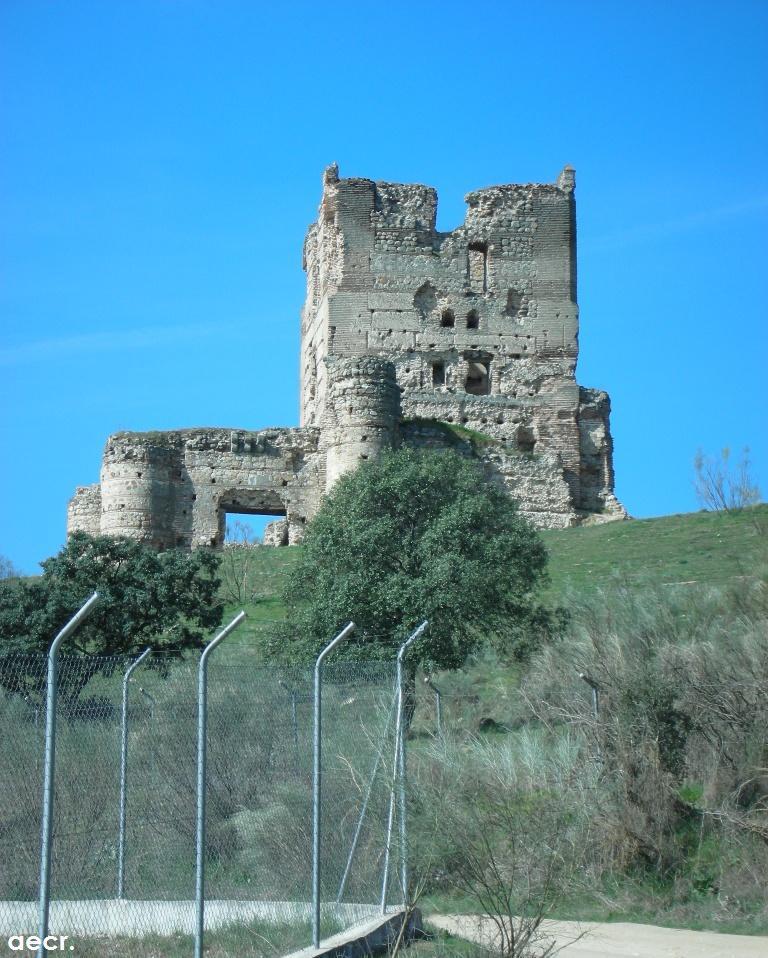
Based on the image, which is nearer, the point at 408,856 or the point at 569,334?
the point at 408,856

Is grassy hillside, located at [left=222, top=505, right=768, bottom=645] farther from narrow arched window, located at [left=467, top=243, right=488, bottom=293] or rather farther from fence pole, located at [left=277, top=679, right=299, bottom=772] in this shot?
fence pole, located at [left=277, top=679, right=299, bottom=772]

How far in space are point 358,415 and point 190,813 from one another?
23750 mm

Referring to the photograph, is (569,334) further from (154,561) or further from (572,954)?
(572,954)

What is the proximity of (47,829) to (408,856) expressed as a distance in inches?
151

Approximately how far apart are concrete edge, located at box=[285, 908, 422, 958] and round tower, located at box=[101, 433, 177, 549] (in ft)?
78.6

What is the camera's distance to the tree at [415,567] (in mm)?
18688

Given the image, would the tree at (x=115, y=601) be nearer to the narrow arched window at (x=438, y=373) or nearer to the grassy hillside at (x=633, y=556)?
the grassy hillside at (x=633, y=556)

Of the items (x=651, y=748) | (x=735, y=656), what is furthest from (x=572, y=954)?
(x=735, y=656)

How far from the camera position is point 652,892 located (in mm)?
12648

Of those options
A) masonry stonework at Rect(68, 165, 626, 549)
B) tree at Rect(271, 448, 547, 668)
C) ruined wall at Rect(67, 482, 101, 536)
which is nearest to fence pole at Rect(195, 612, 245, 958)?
tree at Rect(271, 448, 547, 668)

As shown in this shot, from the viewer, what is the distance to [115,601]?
20422 millimetres

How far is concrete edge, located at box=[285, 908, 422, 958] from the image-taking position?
922 cm

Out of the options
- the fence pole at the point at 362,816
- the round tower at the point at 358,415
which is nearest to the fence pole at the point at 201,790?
the fence pole at the point at 362,816

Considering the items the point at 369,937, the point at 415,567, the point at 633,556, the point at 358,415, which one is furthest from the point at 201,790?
the point at 358,415
